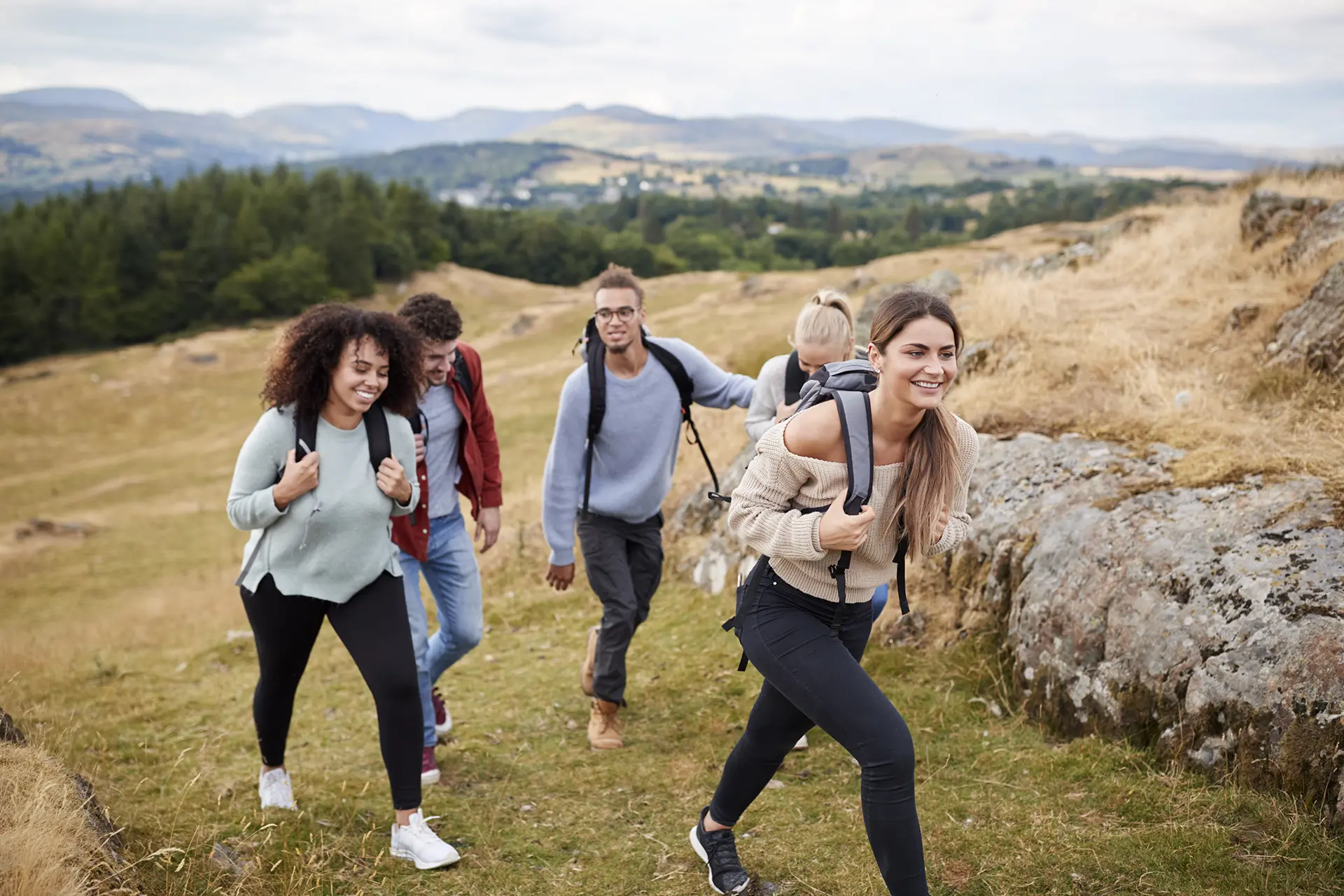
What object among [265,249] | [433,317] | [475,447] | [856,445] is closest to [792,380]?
[475,447]

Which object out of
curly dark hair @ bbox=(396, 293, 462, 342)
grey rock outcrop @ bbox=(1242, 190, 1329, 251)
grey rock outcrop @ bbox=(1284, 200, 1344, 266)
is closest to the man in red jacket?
curly dark hair @ bbox=(396, 293, 462, 342)

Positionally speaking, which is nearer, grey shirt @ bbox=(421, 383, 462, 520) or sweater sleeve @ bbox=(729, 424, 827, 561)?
sweater sleeve @ bbox=(729, 424, 827, 561)

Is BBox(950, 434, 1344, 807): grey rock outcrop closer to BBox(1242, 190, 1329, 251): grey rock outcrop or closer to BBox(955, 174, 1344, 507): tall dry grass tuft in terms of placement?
BBox(955, 174, 1344, 507): tall dry grass tuft

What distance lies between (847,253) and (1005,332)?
359 feet

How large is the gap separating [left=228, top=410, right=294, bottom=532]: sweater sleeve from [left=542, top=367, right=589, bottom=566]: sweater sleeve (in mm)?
1770

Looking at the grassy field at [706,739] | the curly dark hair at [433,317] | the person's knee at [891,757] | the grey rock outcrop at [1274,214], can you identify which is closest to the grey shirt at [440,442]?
the curly dark hair at [433,317]

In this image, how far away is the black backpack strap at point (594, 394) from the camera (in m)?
5.60

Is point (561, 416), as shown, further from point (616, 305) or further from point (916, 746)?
point (916, 746)

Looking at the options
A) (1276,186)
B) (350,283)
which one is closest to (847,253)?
(350,283)

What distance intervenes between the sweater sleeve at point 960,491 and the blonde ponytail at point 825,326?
1686mm

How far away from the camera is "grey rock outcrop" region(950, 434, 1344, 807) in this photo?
4008 millimetres

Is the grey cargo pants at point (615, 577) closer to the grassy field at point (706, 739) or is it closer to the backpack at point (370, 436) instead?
the grassy field at point (706, 739)

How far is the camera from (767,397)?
5.60 meters

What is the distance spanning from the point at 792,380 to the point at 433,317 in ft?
7.04
